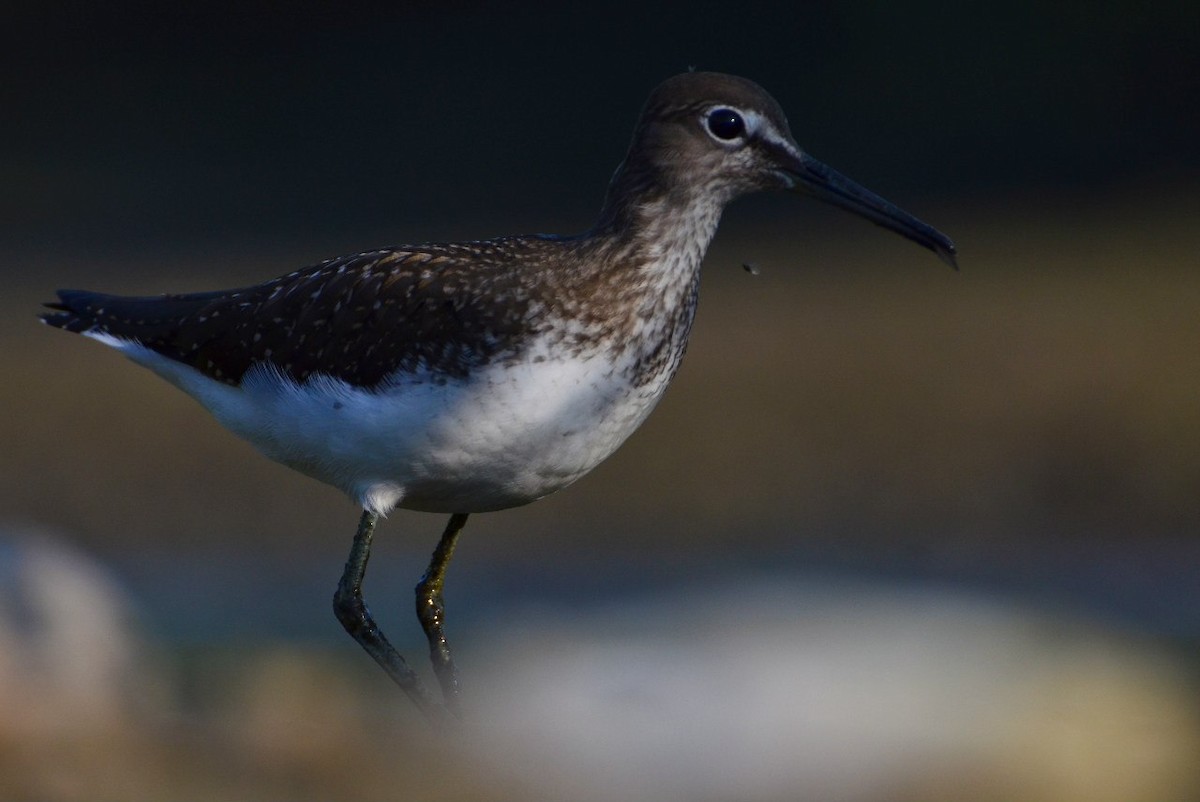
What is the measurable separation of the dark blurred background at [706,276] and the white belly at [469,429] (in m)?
0.89

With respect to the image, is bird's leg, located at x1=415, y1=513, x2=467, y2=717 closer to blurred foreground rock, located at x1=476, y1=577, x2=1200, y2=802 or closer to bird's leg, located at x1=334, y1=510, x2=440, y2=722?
bird's leg, located at x1=334, y1=510, x2=440, y2=722

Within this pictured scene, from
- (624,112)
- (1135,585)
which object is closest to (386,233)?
(624,112)

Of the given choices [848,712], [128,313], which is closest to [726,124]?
[848,712]

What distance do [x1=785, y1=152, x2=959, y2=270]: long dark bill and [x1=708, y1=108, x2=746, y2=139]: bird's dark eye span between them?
21 centimetres

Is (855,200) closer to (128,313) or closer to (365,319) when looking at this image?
(365,319)

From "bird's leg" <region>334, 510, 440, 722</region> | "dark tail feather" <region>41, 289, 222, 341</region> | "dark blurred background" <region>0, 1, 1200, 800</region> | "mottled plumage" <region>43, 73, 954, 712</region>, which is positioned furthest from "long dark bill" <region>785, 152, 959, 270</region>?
"dark tail feather" <region>41, 289, 222, 341</region>

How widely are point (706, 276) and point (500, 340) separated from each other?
10.9 meters

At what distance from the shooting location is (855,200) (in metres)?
6.58

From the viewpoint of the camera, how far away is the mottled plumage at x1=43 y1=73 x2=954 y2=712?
19.8 feet

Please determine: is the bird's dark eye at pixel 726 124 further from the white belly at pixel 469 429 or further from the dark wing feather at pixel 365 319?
the white belly at pixel 469 429

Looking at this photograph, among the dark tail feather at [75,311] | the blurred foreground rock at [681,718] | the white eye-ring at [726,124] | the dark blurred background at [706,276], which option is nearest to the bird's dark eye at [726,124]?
the white eye-ring at [726,124]

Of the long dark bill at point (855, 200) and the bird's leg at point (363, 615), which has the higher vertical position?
the long dark bill at point (855, 200)

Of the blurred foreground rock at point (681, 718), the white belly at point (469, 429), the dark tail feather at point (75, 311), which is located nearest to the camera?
the blurred foreground rock at point (681, 718)

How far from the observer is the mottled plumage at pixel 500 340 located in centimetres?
604
